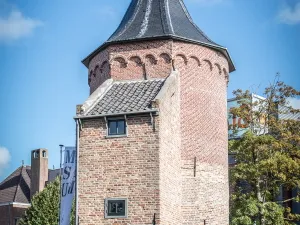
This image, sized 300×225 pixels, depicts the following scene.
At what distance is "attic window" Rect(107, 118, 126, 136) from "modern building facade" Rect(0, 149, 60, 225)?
29.9 m

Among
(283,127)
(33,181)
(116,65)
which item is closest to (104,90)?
(116,65)

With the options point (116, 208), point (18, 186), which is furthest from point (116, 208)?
point (18, 186)

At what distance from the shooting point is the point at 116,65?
23297 millimetres

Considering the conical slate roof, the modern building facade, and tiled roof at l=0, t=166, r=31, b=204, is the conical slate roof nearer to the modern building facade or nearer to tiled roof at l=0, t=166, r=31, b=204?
the modern building facade

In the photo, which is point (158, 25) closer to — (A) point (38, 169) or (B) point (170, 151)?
(B) point (170, 151)

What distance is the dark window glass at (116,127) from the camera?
19800 mm

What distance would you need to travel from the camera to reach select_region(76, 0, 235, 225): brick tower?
63.3ft

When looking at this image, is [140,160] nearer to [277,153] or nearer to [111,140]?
[111,140]

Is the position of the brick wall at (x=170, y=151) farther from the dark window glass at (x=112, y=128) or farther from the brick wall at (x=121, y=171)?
the dark window glass at (x=112, y=128)

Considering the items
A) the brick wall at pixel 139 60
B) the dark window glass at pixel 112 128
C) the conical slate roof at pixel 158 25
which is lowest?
the dark window glass at pixel 112 128

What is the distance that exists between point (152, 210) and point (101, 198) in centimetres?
184

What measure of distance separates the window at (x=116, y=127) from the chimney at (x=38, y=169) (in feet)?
98.9

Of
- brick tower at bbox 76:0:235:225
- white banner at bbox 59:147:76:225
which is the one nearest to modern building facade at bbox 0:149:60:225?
brick tower at bbox 76:0:235:225

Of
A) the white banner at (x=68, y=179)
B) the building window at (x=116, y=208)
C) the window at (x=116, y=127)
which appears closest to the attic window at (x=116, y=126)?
the window at (x=116, y=127)
